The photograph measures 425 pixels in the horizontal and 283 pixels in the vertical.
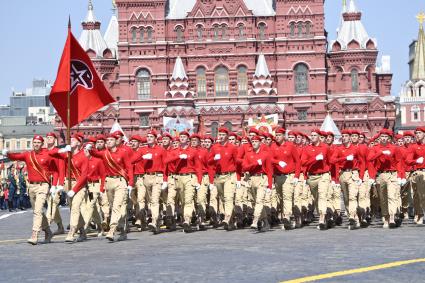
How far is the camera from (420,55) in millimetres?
132875

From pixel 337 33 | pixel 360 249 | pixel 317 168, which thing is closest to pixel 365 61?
pixel 337 33

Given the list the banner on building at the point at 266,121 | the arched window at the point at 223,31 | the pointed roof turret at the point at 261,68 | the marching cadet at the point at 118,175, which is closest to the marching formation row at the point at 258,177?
the marching cadet at the point at 118,175

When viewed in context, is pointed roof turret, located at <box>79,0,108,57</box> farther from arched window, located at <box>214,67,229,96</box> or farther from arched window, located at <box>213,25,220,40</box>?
arched window, located at <box>214,67,229,96</box>

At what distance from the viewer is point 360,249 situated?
14.1 metres

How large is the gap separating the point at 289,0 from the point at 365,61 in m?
7.55

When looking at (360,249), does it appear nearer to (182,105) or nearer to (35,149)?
(35,149)

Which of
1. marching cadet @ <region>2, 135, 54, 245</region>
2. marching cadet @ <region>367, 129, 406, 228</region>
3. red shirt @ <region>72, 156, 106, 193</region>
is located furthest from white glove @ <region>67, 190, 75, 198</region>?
marching cadet @ <region>367, 129, 406, 228</region>

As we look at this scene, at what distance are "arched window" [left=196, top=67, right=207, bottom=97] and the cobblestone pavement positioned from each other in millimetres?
59015

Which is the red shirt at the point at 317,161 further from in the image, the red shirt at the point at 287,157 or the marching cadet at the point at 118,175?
the marching cadet at the point at 118,175

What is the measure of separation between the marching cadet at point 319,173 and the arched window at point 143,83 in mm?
58146

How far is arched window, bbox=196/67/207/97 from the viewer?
254 ft

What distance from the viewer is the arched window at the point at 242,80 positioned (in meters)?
77.1

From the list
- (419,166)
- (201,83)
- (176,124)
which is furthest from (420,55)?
(419,166)

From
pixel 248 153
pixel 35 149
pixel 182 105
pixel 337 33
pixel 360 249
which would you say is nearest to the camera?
pixel 360 249
